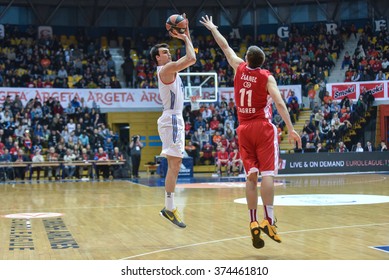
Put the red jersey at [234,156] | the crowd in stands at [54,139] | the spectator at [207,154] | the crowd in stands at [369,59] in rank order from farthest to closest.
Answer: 1. the crowd in stands at [369,59]
2. the spectator at [207,154]
3. the red jersey at [234,156]
4. the crowd in stands at [54,139]

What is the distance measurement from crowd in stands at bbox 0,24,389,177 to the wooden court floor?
35.6 ft

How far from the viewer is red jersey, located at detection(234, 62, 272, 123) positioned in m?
7.19

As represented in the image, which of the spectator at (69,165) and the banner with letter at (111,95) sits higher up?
the banner with letter at (111,95)

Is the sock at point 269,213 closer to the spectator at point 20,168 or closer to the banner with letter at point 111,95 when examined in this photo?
the spectator at point 20,168

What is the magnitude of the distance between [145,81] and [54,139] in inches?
287

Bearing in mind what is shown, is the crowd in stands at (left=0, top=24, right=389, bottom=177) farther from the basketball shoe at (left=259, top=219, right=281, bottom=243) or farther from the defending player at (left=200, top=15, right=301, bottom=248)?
the basketball shoe at (left=259, top=219, right=281, bottom=243)

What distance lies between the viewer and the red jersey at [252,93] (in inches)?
283

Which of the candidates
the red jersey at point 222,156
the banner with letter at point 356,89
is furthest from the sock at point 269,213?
the banner with letter at point 356,89

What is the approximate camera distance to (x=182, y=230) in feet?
29.2

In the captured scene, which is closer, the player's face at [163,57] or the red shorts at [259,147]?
the red shorts at [259,147]

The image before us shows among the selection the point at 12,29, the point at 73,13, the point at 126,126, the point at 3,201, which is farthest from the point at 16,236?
the point at 73,13

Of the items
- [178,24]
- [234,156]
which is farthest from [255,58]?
[234,156]

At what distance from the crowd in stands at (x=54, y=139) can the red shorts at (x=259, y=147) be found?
17.3 meters
